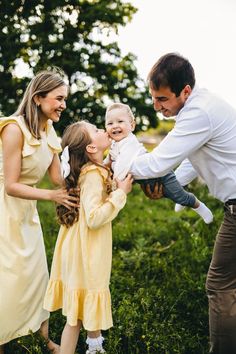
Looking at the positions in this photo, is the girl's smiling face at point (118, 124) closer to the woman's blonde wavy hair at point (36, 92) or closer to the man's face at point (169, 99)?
the man's face at point (169, 99)

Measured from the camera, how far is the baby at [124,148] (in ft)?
10.9

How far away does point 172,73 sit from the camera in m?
3.18

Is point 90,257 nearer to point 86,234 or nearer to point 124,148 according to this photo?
point 86,234

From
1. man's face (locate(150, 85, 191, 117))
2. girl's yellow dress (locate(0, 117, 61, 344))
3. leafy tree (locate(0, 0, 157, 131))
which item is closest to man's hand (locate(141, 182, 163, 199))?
man's face (locate(150, 85, 191, 117))

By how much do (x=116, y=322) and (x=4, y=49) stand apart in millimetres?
5575

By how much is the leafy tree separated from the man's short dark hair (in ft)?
15.4

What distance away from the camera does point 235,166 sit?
3.23m

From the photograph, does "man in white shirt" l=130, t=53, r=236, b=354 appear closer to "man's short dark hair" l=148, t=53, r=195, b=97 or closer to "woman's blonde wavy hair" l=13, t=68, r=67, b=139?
"man's short dark hair" l=148, t=53, r=195, b=97

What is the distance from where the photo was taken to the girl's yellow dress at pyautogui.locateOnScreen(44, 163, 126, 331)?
322 centimetres

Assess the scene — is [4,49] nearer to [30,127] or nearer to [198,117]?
[30,127]

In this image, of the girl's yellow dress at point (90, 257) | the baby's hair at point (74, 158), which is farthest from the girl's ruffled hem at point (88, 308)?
the baby's hair at point (74, 158)

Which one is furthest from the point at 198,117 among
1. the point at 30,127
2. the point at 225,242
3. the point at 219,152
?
the point at 30,127

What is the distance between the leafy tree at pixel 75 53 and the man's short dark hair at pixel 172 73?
15.4 feet

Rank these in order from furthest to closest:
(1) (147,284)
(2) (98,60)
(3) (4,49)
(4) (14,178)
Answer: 1. (2) (98,60)
2. (3) (4,49)
3. (1) (147,284)
4. (4) (14,178)
